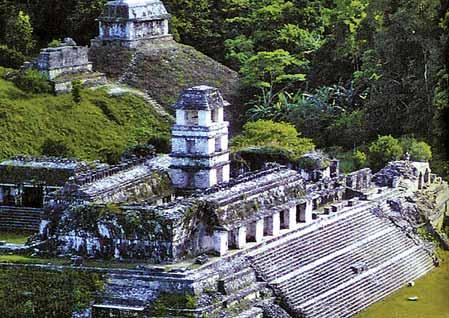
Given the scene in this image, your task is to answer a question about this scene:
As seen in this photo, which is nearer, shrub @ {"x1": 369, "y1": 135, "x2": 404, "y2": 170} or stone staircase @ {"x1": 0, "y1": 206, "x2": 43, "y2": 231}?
stone staircase @ {"x1": 0, "y1": 206, "x2": 43, "y2": 231}

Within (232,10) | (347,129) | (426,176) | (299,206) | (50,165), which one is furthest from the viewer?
(232,10)

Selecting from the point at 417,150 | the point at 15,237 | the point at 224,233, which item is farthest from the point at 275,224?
the point at 417,150

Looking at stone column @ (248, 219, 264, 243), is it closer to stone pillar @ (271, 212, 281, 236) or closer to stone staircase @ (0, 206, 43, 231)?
stone pillar @ (271, 212, 281, 236)

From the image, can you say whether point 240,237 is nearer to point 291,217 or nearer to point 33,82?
point 291,217

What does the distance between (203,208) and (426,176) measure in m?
13.6

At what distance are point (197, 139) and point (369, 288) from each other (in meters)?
6.17

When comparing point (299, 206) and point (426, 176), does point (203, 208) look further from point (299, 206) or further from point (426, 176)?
point (426, 176)

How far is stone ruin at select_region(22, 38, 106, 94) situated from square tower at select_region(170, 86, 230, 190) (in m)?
12.8

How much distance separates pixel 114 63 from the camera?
58250 millimetres

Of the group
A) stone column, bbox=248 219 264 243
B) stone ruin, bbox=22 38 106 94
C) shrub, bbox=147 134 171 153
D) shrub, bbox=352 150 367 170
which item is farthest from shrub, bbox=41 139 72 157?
stone column, bbox=248 219 264 243

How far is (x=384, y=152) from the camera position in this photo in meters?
51.0

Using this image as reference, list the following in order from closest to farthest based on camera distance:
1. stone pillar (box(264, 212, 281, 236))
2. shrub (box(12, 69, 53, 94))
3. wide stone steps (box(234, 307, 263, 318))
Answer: wide stone steps (box(234, 307, 263, 318))
stone pillar (box(264, 212, 281, 236))
shrub (box(12, 69, 53, 94))

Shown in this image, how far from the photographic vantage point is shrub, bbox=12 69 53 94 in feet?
176

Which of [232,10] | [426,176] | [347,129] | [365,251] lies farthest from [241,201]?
[232,10]
